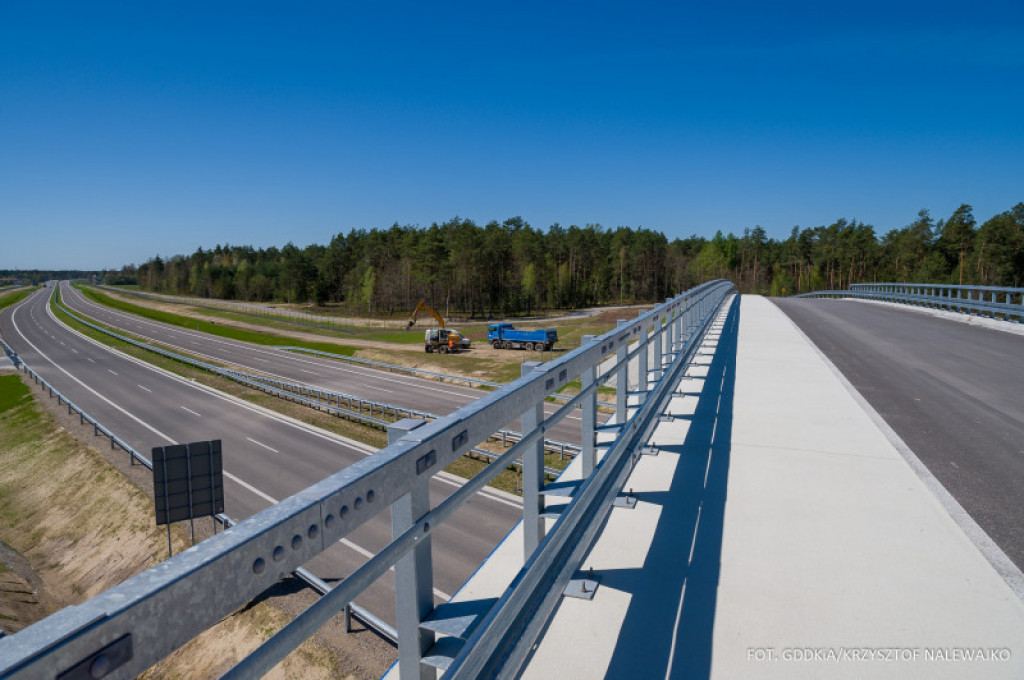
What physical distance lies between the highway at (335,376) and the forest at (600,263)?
34.1 metres

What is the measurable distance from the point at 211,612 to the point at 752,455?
5406 millimetres

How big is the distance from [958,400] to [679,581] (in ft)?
23.7

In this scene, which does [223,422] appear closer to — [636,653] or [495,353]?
[495,353]

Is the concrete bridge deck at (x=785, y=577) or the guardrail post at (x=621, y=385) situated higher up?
the guardrail post at (x=621, y=385)

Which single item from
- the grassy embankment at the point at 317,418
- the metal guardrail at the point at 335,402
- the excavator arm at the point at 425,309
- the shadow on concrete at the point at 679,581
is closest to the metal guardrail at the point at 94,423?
the grassy embankment at the point at 317,418

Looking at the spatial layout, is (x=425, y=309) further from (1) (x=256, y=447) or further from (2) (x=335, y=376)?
(1) (x=256, y=447)

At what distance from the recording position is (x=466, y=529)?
60.0 ft

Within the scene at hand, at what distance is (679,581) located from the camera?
11.5ft

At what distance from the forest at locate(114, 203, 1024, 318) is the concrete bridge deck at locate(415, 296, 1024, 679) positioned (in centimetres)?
8103

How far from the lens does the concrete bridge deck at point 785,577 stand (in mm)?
2867

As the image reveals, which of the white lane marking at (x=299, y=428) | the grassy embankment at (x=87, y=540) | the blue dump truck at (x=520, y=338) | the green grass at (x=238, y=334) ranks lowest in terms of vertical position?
the grassy embankment at (x=87, y=540)

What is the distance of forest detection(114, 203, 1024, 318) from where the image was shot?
81.1 metres

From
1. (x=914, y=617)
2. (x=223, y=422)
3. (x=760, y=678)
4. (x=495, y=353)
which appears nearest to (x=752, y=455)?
(x=914, y=617)

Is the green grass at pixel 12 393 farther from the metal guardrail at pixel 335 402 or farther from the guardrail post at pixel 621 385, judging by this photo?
the guardrail post at pixel 621 385
